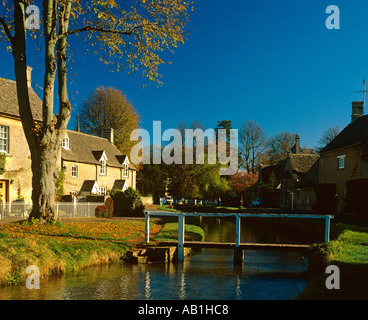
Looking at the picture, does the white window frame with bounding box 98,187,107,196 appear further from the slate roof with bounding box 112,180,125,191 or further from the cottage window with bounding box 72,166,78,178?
the cottage window with bounding box 72,166,78,178

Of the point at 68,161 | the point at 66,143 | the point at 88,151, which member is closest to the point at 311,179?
the point at 88,151

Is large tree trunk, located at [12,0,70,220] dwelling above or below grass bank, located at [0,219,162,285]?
above

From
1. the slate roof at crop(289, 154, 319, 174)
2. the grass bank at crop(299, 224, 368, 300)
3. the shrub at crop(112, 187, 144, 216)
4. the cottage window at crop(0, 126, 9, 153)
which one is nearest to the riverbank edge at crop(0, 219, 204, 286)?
the grass bank at crop(299, 224, 368, 300)

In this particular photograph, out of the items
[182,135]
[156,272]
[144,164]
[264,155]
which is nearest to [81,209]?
[156,272]

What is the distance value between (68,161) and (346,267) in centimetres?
3141

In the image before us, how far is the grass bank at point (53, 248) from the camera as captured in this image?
1062 centimetres

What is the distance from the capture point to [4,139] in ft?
80.2

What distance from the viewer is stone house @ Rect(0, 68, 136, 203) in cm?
2461

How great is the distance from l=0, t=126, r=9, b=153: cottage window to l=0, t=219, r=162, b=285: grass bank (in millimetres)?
9661

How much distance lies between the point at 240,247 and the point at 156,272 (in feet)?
12.8

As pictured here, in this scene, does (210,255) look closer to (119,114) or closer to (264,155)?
(119,114)

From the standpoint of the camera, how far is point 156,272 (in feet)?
42.2

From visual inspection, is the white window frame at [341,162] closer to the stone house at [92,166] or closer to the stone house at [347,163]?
the stone house at [347,163]
